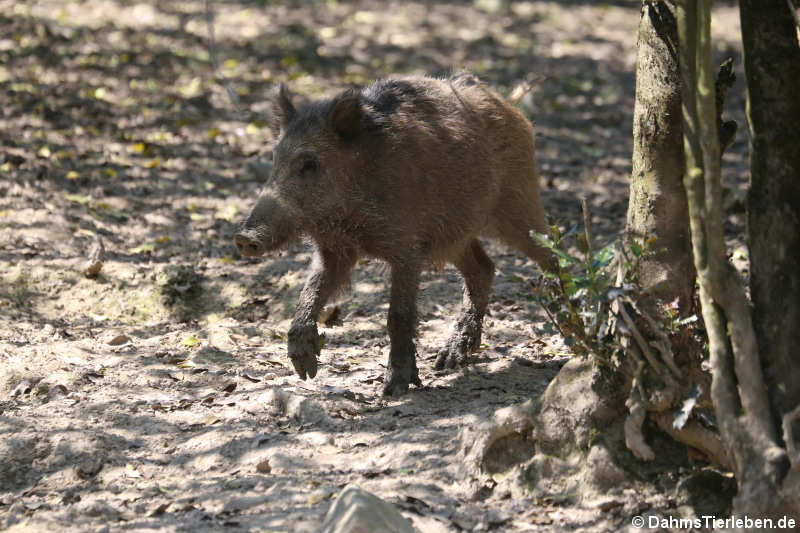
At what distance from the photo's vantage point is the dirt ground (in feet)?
13.5

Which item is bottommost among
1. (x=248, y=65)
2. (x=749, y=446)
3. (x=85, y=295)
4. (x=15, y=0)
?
(x=749, y=446)

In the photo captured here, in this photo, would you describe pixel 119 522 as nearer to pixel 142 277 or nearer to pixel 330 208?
pixel 330 208

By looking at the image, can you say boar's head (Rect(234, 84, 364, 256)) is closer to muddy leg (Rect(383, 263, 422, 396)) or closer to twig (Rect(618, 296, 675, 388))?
muddy leg (Rect(383, 263, 422, 396))

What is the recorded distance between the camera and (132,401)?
5.09 m

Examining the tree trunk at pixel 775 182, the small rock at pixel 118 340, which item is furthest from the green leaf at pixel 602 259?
the small rock at pixel 118 340

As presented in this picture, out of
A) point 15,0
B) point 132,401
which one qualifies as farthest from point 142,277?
point 15,0

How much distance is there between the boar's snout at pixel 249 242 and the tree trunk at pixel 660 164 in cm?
205

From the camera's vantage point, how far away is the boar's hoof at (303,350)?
5.16 meters

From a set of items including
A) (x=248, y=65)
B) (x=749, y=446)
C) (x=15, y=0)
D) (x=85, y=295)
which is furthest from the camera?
(x=15, y=0)

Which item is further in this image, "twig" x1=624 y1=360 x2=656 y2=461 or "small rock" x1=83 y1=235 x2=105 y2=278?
"small rock" x1=83 y1=235 x2=105 y2=278

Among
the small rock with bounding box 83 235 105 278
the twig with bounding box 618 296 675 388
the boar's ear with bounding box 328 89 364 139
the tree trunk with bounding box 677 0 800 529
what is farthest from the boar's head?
the tree trunk with bounding box 677 0 800 529

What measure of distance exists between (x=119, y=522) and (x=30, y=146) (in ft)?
19.1

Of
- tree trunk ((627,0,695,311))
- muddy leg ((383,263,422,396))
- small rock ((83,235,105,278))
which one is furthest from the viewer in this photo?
small rock ((83,235,105,278))

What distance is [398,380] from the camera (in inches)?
207
